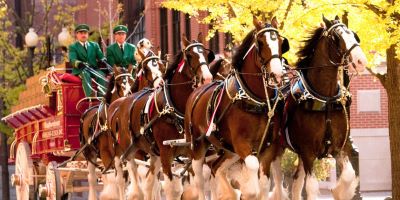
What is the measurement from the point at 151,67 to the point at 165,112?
5.29ft

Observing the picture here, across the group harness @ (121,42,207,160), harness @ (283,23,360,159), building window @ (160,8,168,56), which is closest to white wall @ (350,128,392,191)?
building window @ (160,8,168,56)

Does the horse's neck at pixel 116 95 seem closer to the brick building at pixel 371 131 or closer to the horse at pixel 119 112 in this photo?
the horse at pixel 119 112

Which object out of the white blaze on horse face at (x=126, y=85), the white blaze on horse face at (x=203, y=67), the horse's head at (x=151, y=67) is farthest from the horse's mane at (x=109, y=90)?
the white blaze on horse face at (x=203, y=67)

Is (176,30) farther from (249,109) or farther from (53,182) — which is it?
(249,109)

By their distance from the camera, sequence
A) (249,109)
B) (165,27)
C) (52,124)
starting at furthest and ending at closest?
(165,27) < (52,124) < (249,109)

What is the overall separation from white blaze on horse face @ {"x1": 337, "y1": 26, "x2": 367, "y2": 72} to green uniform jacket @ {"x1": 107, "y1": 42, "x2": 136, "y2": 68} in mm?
7714

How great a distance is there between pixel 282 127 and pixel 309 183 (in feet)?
2.80

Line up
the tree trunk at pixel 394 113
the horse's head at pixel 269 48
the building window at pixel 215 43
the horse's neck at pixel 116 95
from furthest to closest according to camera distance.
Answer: the building window at pixel 215 43 → the tree trunk at pixel 394 113 → the horse's neck at pixel 116 95 → the horse's head at pixel 269 48

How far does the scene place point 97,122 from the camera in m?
19.0

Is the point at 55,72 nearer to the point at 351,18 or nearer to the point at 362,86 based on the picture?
the point at 351,18

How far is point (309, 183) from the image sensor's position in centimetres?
1373

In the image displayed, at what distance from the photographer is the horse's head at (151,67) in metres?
17.3

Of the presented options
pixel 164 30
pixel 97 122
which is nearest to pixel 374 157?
pixel 164 30

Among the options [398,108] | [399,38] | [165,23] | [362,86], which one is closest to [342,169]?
[399,38]
